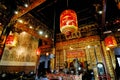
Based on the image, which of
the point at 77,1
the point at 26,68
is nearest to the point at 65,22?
the point at 77,1

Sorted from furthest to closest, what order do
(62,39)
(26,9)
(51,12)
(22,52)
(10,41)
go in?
(62,39)
(22,52)
(51,12)
(10,41)
(26,9)

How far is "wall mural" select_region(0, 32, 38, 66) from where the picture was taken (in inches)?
265

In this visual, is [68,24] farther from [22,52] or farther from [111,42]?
[22,52]

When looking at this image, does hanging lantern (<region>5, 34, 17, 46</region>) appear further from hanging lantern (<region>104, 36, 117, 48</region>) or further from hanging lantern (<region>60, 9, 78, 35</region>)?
hanging lantern (<region>104, 36, 117, 48</region>)

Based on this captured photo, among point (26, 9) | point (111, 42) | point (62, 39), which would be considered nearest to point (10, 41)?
point (26, 9)

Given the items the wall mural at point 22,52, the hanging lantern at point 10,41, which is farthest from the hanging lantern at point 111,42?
the wall mural at point 22,52

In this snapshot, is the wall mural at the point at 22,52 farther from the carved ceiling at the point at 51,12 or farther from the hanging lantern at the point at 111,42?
the hanging lantern at the point at 111,42

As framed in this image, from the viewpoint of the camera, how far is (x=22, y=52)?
8.05m

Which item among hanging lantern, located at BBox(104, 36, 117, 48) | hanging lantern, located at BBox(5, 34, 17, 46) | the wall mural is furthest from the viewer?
the wall mural

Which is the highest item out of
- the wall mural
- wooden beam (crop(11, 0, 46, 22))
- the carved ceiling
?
the carved ceiling

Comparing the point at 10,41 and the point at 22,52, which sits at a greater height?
the point at 10,41

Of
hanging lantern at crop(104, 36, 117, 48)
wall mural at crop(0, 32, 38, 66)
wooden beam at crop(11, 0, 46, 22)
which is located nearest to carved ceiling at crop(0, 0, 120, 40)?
wooden beam at crop(11, 0, 46, 22)

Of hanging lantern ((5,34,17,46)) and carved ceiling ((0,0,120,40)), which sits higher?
carved ceiling ((0,0,120,40))

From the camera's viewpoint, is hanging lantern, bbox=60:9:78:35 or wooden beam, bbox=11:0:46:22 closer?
hanging lantern, bbox=60:9:78:35
